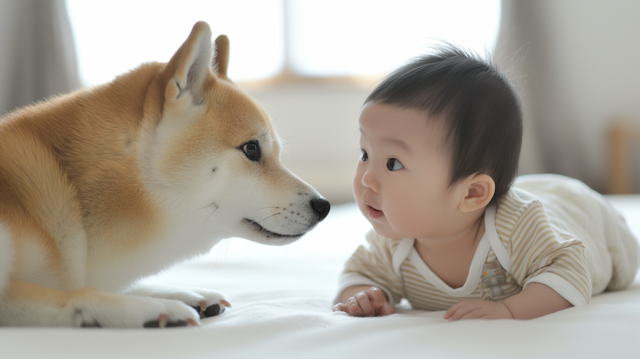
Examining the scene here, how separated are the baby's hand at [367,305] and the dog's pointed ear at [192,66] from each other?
21.3 inches

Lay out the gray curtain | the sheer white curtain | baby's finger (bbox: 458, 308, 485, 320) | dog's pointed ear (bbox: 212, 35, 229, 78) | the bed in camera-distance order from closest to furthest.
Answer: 1. the bed
2. baby's finger (bbox: 458, 308, 485, 320)
3. dog's pointed ear (bbox: 212, 35, 229, 78)
4. the gray curtain
5. the sheer white curtain

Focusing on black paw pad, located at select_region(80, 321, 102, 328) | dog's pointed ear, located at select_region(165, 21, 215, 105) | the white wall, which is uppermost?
dog's pointed ear, located at select_region(165, 21, 215, 105)

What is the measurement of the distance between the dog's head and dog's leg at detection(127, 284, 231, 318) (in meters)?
0.13

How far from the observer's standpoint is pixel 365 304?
1.09 meters

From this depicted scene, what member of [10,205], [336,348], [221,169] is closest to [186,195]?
[221,169]

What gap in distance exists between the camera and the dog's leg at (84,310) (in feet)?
2.66

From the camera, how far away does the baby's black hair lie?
1075 millimetres

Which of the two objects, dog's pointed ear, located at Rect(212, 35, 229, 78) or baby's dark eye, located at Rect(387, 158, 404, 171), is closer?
baby's dark eye, located at Rect(387, 158, 404, 171)

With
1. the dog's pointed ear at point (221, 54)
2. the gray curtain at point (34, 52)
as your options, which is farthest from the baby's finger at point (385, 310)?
the gray curtain at point (34, 52)

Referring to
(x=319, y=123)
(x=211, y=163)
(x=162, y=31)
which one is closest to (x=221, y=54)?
(x=211, y=163)

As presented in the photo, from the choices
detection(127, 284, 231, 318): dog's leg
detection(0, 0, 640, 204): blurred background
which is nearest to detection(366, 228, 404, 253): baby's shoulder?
detection(127, 284, 231, 318): dog's leg

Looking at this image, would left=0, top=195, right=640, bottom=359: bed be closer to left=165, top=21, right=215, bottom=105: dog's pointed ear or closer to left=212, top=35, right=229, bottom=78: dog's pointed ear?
left=165, top=21, right=215, bottom=105: dog's pointed ear

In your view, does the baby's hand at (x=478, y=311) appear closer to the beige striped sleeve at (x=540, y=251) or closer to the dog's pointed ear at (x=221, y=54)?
the beige striped sleeve at (x=540, y=251)

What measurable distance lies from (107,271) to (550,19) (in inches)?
149
